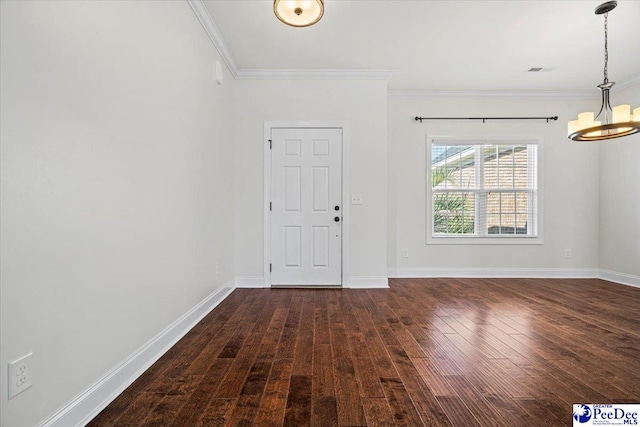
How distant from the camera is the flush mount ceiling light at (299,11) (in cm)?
229

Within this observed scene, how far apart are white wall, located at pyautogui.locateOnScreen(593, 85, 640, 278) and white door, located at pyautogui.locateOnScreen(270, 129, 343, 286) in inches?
162

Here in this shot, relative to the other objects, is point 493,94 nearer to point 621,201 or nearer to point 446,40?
point 446,40

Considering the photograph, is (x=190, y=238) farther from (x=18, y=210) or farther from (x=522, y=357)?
(x=522, y=357)

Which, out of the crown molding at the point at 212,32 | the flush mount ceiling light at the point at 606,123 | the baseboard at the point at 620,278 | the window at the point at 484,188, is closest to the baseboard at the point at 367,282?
the window at the point at 484,188

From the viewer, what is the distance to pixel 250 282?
4098 mm

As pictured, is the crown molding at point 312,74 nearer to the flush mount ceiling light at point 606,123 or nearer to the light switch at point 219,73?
the light switch at point 219,73

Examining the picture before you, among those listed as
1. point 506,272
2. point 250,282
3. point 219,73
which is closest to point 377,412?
point 250,282

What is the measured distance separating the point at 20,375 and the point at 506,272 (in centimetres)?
542

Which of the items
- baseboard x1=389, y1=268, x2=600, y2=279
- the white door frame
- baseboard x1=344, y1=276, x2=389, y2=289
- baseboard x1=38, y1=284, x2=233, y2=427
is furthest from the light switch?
baseboard x1=389, y1=268, x2=600, y2=279

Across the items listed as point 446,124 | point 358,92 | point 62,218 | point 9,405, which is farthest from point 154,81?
point 446,124

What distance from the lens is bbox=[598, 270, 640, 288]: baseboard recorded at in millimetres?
4238

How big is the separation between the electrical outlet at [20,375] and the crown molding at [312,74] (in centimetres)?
376

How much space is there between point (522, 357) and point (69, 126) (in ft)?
9.67

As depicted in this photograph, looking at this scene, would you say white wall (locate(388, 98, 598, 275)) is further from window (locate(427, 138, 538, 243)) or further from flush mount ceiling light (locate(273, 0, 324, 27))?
flush mount ceiling light (locate(273, 0, 324, 27))
